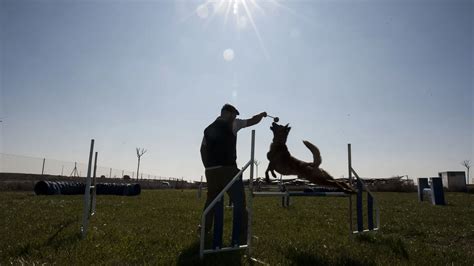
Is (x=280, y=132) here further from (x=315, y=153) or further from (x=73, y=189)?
(x=73, y=189)

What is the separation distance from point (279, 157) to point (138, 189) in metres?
17.0

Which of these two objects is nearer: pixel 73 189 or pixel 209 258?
pixel 209 258

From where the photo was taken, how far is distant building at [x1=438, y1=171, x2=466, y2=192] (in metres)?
35.6

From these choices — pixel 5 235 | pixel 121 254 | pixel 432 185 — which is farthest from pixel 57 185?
pixel 432 185

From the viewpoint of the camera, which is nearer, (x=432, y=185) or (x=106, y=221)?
(x=106, y=221)

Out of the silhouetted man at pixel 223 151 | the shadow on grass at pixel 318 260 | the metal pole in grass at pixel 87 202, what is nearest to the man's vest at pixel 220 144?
the silhouetted man at pixel 223 151

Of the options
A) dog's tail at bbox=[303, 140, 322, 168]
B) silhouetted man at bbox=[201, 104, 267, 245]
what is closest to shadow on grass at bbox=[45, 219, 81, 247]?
silhouetted man at bbox=[201, 104, 267, 245]

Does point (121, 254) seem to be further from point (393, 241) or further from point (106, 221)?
point (393, 241)

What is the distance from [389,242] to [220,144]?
130 inches

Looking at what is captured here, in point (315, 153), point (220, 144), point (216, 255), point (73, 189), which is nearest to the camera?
point (216, 255)

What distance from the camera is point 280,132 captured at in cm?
505

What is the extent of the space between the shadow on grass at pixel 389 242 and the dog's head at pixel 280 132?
2301 mm

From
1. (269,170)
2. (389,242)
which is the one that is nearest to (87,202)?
(269,170)

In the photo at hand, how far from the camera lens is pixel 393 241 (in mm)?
4957
